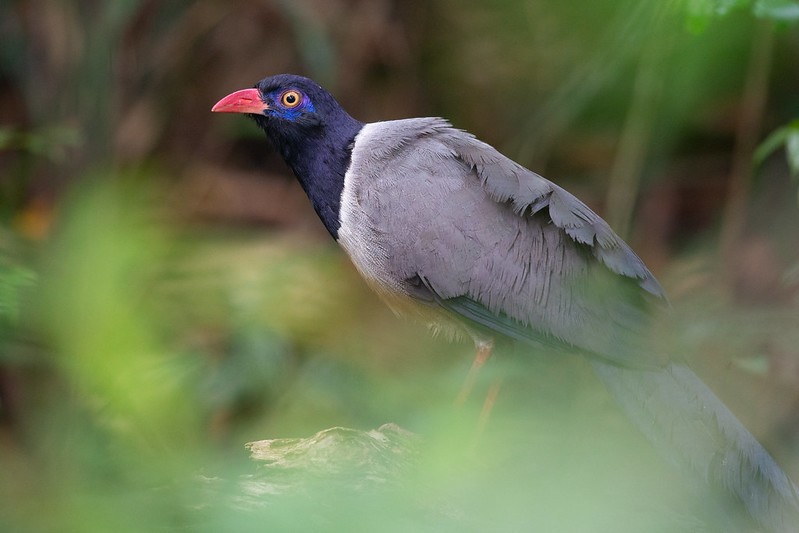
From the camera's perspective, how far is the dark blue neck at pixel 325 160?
412cm

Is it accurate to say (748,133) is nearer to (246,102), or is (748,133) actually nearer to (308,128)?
(308,128)

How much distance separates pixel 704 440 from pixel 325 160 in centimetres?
191

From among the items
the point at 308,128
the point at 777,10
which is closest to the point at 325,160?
the point at 308,128

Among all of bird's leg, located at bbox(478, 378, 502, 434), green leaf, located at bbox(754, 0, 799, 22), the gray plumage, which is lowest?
bird's leg, located at bbox(478, 378, 502, 434)

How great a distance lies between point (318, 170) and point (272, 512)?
2306 millimetres

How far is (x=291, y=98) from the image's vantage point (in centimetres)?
429

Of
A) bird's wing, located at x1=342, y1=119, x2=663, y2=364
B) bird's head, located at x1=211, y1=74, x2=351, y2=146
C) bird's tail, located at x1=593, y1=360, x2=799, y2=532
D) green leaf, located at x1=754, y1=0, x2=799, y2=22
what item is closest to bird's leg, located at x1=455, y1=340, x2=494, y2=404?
bird's wing, located at x1=342, y1=119, x2=663, y2=364

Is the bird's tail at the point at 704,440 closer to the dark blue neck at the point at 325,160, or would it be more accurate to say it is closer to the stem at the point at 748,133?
the dark blue neck at the point at 325,160

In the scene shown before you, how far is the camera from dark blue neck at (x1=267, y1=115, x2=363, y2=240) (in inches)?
162

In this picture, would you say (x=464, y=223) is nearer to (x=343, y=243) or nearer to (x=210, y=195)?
(x=343, y=243)

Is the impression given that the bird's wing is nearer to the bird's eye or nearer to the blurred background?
the blurred background

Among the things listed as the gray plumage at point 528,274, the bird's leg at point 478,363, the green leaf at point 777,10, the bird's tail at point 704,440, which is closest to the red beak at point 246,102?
the gray plumage at point 528,274

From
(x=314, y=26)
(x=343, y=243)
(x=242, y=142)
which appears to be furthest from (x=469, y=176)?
(x=242, y=142)

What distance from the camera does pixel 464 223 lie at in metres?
3.84
